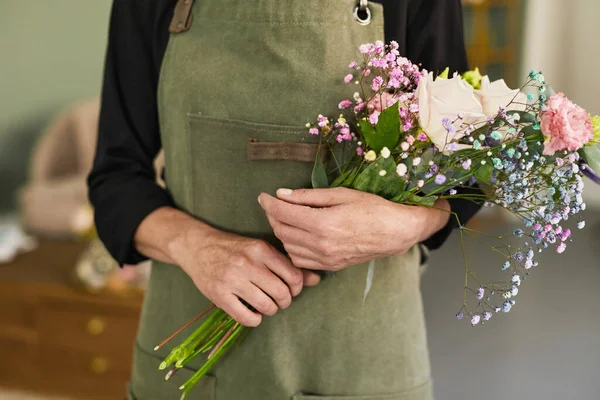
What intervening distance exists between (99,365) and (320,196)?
6.94ft

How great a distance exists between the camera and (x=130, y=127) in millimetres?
1189

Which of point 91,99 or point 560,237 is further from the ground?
point 560,237

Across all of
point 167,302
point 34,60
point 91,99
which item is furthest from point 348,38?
point 34,60

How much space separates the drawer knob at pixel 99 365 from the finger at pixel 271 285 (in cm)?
196

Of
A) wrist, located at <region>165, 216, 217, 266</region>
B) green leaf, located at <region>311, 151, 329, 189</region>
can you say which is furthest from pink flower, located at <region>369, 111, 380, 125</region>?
wrist, located at <region>165, 216, 217, 266</region>

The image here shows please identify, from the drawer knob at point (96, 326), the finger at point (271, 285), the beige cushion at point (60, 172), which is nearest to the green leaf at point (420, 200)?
the finger at point (271, 285)

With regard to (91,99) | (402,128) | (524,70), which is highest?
(402,128)

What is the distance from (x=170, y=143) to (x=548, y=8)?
4.22 meters

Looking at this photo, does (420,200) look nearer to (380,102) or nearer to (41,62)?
(380,102)

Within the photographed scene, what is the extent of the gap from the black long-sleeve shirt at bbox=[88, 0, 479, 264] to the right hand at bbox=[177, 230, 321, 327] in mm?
195

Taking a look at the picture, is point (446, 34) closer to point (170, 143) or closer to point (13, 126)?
point (170, 143)

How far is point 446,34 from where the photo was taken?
1.06m

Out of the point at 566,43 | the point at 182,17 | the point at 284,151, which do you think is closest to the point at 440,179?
the point at 284,151

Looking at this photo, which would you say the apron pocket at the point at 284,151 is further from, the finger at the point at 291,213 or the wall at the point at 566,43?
the wall at the point at 566,43
